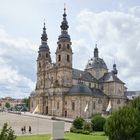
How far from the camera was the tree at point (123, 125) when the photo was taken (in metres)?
25.2

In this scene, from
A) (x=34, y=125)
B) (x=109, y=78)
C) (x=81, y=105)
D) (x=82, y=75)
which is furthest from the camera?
(x=109, y=78)

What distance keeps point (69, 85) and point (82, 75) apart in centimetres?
1005

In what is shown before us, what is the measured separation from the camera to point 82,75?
97.3 m

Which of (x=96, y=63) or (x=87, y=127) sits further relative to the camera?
(x=96, y=63)

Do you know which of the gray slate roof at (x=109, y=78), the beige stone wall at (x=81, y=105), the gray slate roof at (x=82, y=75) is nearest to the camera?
the beige stone wall at (x=81, y=105)

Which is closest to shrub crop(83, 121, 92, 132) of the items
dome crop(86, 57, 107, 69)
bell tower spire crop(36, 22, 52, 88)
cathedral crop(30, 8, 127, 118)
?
cathedral crop(30, 8, 127, 118)

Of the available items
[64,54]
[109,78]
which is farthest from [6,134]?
[109,78]

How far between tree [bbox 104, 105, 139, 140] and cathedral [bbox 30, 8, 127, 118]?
56447mm

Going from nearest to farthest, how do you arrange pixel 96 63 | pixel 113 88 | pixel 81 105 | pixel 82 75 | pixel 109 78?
pixel 81 105 → pixel 82 75 → pixel 113 88 → pixel 109 78 → pixel 96 63

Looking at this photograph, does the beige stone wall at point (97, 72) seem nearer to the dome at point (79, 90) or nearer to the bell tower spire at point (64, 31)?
the dome at point (79, 90)

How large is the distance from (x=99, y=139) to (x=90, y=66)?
7196 cm

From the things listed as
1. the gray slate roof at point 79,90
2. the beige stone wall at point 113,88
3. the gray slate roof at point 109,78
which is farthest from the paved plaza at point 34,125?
the gray slate roof at point 109,78

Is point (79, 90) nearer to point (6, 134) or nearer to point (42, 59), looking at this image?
point (42, 59)

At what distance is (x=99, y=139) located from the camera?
34.8 meters
